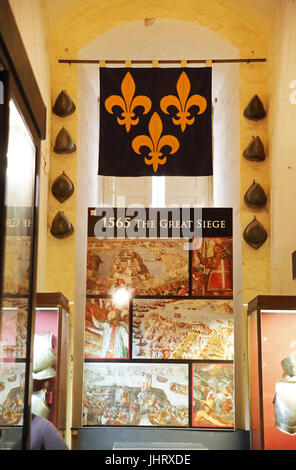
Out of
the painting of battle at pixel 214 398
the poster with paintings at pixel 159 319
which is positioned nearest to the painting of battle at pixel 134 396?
the poster with paintings at pixel 159 319

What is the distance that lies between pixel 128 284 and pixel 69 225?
1067 mm

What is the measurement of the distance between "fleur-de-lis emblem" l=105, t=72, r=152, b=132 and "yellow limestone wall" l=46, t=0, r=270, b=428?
91cm

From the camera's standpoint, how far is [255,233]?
7.94 m

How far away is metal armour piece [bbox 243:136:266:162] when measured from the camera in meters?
8.10

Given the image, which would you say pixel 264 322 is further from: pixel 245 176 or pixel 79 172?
pixel 79 172

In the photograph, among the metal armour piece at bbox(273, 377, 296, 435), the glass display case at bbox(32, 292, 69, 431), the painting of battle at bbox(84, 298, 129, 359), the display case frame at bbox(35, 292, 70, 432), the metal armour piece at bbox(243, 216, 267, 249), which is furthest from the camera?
the metal armour piece at bbox(243, 216, 267, 249)

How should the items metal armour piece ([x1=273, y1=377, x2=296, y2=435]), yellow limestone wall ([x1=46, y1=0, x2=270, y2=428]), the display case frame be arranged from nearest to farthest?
metal armour piece ([x1=273, y1=377, x2=296, y2=435]) < the display case frame < yellow limestone wall ([x1=46, y1=0, x2=270, y2=428])

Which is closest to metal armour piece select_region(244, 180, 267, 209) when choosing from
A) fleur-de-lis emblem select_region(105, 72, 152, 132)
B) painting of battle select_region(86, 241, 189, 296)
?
painting of battle select_region(86, 241, 189, 296)

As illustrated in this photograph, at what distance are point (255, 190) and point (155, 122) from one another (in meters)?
1.46

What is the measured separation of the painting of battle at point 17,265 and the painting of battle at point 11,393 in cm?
27

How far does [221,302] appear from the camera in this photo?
7387 millimetres

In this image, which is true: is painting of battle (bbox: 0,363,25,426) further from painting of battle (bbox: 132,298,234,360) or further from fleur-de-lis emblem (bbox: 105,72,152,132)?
fleur-de-lis emblem (bbox: 105,72,152,132)

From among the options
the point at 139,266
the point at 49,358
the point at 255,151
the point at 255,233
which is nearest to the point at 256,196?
the point at 255,233

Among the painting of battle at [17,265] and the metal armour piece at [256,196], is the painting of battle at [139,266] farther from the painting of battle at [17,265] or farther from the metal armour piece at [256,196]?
the painting of battle at [17,265]
